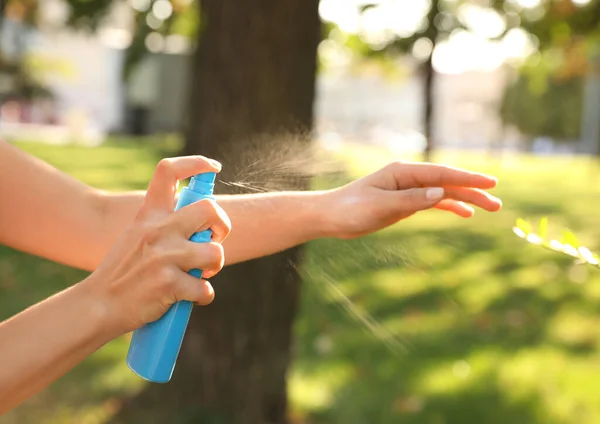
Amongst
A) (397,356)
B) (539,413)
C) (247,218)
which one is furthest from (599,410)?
(247,218)

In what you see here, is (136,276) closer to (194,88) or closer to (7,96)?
(194,88)

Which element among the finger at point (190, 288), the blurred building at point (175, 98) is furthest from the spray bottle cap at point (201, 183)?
the blurred building at point (175, 98)

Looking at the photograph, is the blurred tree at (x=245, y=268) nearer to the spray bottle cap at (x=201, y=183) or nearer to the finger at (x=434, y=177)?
the finger at (x=434, y=177)

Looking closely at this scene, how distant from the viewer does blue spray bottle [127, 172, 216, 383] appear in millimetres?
959

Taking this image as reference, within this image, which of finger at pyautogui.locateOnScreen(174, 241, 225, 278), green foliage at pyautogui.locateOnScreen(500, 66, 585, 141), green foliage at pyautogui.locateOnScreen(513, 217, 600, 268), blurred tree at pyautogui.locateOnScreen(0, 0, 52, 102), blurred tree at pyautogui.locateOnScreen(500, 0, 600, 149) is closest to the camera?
finger at pyautogui.locateOnScreen(174, 241, 225, 278)

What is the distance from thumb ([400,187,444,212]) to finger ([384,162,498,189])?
0.10ft

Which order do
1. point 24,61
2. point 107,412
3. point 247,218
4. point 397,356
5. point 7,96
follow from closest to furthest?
point 247,218
point 107,412
point 397,356
point 24,61
point 7,96

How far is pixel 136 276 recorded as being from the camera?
921mm

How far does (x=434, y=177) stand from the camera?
1239 millimetres

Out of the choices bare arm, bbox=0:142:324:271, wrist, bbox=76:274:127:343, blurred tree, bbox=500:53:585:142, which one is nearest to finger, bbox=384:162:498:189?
bare arm, bbox=0:142:324:271

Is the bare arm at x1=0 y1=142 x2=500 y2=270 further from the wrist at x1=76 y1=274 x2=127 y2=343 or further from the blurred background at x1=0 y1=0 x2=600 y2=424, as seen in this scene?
the wrist at x1=76 y1=274 x2=127 y2=343

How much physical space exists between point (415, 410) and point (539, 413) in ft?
1.72

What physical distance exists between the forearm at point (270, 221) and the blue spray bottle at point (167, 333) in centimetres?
38

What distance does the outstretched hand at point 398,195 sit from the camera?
1.22m
